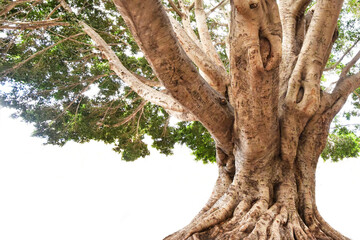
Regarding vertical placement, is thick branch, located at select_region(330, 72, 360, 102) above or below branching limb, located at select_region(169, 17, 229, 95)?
below

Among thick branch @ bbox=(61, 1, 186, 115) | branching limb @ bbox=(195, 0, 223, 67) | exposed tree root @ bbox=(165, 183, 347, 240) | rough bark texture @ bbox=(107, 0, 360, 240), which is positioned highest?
branching limb @ bbox=(195, 0, 223, 67)

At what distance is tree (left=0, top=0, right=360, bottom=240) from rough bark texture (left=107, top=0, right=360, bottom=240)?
0.01 m

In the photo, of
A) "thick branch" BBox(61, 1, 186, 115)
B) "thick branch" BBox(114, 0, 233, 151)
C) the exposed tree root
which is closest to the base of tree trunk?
the exposed tree root

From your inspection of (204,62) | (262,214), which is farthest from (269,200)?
(204,62)

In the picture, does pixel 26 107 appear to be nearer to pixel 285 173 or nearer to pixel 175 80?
pixel 175 80

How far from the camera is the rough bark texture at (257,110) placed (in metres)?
1.84

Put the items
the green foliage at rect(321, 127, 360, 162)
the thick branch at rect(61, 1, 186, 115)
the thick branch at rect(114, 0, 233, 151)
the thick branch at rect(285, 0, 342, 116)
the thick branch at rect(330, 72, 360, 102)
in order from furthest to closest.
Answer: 1. the green foliage at rect(321, 127, 360, 162)
2. the thick branch at rect(330, 72, 360, 102)
3. the thick branch at rect(61, 1, 186, 115)
4. the thick branch at rect(285, 0, 342, 116)
5. the thick branch at rect(114, 0, 233, 151)

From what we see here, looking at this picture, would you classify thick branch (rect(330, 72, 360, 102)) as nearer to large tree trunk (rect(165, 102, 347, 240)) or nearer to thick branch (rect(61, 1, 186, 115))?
large tree trunk (rect(165, 102, 347, 240))

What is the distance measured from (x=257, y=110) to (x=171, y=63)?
1050 millimetres

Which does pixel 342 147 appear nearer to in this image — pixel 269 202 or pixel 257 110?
pixel 269 202

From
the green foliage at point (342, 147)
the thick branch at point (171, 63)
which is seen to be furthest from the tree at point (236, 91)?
the green foliage at point (342, 147)

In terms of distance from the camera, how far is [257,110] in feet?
7.78

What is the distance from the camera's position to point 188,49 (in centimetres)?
368

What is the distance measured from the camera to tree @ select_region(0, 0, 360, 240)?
1909 millimetres
